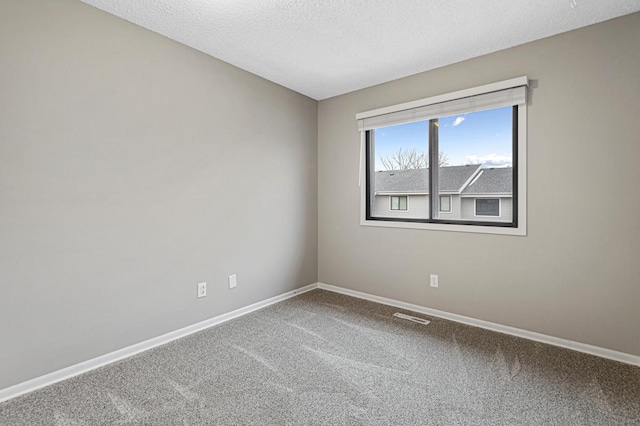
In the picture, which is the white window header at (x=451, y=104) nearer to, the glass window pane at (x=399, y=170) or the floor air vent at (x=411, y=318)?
the glass window pane at (x=399, y=170)

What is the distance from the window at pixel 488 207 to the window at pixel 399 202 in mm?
734

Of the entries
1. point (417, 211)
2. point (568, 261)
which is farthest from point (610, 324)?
point (417, 211)

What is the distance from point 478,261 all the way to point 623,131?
1.36m

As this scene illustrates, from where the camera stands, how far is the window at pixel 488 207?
2.81 meters

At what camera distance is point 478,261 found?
2.82m

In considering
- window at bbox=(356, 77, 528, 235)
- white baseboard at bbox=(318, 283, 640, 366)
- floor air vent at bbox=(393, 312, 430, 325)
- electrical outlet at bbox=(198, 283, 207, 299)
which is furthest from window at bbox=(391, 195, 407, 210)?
electrical outlet at bbox=(198, 283, 207, 299)

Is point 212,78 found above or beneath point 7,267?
above

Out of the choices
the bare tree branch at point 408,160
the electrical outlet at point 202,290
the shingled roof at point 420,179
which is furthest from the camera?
the bare tree branch at point 408,160

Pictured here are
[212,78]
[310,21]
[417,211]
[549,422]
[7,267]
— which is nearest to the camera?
[549,422]

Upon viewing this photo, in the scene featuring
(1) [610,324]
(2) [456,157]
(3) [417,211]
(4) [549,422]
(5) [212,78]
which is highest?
(5) [212,78]

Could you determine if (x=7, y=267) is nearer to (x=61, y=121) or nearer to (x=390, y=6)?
(x=61, y=121)

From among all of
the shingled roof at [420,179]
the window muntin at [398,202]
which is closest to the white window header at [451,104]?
the shingled roof at [420,179]

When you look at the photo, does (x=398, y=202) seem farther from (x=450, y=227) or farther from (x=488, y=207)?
(x=488, y=207)

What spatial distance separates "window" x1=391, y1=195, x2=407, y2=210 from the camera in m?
3.42
